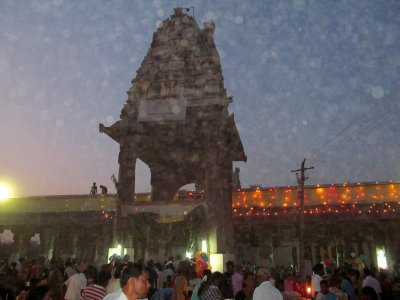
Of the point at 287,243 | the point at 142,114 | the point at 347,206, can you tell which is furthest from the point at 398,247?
the point at 142,114

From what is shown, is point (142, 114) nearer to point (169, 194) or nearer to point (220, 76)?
point (220, 76)

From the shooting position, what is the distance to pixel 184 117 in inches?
787

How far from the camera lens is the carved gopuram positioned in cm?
1938

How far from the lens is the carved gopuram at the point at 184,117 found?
1938cm

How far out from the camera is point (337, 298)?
720 centimetres

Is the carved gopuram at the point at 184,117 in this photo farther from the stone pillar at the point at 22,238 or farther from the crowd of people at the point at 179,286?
the stone pillar at the point at 22,238

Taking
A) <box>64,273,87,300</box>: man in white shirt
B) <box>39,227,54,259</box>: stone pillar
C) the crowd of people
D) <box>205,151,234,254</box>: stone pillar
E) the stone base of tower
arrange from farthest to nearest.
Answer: <box>39,227,54,259</box>: stone pillar < <box>205,151,234,254</box>: stone pillar < the stone base of tower < <box>64,273,87,300</box>: man in white shirt < the crowd of people

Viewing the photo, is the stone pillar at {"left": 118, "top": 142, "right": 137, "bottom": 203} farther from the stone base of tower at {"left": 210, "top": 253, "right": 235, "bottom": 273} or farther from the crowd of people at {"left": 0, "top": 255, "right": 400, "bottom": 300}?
the crowd of people at {"left": 0, "top": 255, "right": 400, "bottom": 300}

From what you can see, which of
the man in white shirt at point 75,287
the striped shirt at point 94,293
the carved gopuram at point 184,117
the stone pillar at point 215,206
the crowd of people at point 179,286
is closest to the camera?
the crowd of people at point 179,286

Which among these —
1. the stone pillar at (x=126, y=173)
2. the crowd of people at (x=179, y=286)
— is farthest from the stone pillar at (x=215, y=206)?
the crowd of people at (x=179, y=286)

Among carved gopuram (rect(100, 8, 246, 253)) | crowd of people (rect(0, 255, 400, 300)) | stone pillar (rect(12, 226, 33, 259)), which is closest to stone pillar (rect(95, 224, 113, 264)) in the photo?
stone pillar (rect(12, 226, 33, 259))

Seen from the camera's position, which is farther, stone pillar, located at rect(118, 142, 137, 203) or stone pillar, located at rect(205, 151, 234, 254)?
stone pillar, located at rect(118, 142, 137, 203)

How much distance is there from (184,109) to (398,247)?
56.4ft

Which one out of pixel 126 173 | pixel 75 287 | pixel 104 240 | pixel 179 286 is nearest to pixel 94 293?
pixel 75 287
